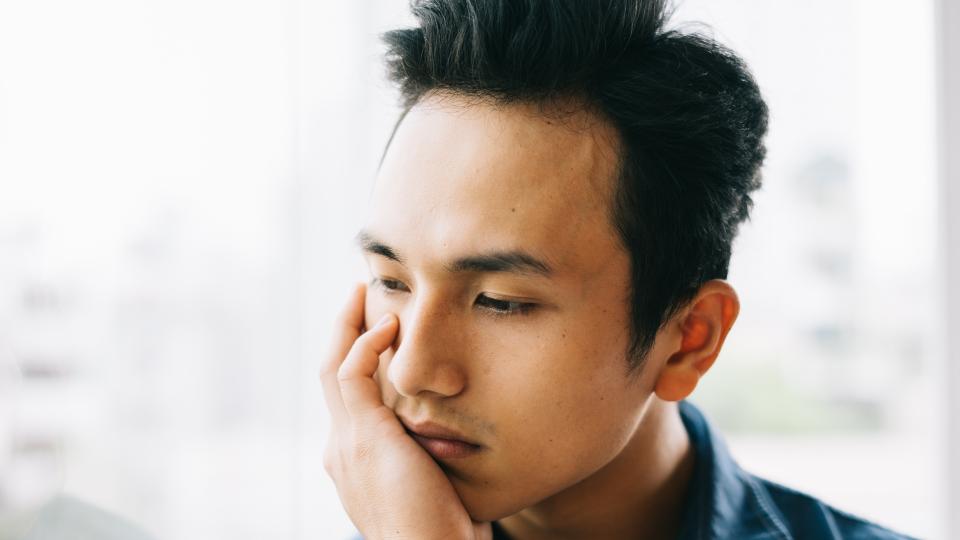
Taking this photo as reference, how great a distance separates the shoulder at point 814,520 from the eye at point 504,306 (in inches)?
26.0

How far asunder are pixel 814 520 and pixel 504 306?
29.3 inches

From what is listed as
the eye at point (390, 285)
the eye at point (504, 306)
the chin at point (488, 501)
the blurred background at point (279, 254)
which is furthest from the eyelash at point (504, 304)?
the blurred background at point (279, 254)

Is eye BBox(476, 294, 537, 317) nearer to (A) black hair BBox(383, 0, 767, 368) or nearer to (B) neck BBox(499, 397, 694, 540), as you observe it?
(A) black hair BBox(383, 0, 767, 368)

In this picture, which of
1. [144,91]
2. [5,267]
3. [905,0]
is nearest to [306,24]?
[144,91]

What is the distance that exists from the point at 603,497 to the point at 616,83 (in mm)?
678

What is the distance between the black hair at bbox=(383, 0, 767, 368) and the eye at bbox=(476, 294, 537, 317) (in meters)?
0.17

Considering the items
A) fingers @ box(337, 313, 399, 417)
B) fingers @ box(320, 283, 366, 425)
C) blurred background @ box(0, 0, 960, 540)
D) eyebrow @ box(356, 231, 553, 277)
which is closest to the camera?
eyebrow @ box(356, 231, 553, 277)

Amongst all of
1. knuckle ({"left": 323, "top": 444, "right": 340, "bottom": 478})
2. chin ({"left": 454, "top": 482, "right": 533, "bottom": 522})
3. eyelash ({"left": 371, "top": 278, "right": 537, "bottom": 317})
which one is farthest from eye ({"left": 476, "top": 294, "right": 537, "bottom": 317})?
knuckle ({"left": 323, "top": 444, "right": 340, "bottom": 478})

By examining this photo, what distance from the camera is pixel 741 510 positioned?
1459 mm

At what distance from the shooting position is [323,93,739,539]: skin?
3.64ft

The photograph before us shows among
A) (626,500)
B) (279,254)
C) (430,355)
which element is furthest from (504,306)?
(279,254)

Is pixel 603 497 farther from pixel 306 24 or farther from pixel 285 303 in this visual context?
pixel 306 24

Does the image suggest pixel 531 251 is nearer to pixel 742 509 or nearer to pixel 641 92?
pixel 641 92

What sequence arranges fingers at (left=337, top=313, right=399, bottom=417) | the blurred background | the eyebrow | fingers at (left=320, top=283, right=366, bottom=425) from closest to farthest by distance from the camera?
the eyebrow < fingers at (left=337, top=313, right=399, bottom=417) < fingers at (left=320, top=283, right=366, bottom=425) < the blurred background
